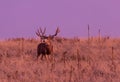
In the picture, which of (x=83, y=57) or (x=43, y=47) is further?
(x=43, y=47)

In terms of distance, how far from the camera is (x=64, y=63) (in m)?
13.5

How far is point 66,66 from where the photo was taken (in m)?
14.1

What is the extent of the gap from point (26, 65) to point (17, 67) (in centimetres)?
50

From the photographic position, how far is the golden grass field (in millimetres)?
12719

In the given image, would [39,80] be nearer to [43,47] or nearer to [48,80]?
[48,80]

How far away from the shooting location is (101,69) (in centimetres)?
1391

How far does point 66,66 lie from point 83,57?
2.59 meters

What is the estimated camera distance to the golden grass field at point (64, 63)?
12719 mm

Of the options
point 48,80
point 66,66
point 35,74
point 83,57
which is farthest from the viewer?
point 83,57

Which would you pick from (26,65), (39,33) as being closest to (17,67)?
(26,65)

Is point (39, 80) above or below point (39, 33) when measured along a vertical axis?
below

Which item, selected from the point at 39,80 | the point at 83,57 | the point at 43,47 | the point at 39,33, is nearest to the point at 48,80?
the point at 39,80

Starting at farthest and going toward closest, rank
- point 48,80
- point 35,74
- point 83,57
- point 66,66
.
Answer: point 83,57, point 66,66, point 35,74, point 48,80

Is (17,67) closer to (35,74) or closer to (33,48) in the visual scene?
(35,74)
